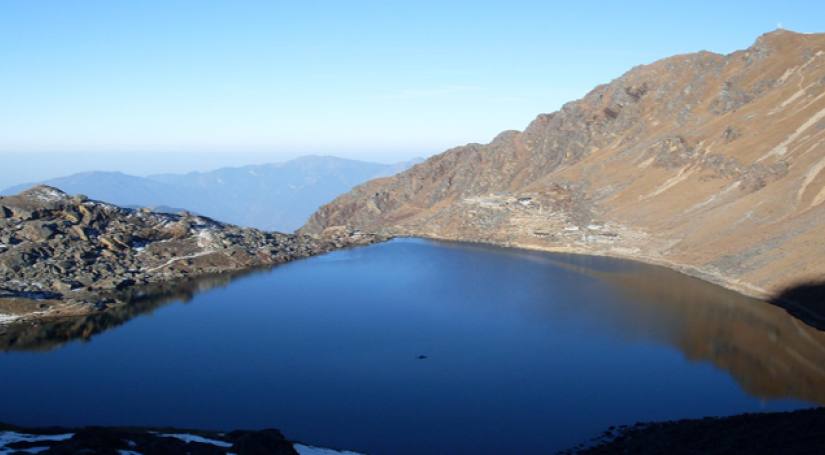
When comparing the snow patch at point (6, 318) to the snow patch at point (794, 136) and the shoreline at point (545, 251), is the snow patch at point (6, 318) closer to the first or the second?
the shoreline at point (545, 251)

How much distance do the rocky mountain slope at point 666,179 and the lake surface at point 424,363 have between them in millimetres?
10863

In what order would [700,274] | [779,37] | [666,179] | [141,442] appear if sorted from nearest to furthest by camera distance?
1. [141,442]
2. [700,274]
3. [666,179]
4. [779,37]

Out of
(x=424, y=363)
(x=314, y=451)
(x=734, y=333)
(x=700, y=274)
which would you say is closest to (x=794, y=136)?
(x=700, y=274)

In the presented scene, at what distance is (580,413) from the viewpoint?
117ft

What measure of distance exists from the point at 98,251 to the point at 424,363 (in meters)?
46.7

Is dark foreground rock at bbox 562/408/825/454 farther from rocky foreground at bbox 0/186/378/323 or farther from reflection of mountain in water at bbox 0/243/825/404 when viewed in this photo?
rocky foreground at bbox 0/186/378/323

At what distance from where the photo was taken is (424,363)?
4362 cm

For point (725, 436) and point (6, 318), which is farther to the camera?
point (6, 318)

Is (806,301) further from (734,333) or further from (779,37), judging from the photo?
(779,37)

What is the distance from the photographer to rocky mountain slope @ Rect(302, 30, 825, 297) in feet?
240

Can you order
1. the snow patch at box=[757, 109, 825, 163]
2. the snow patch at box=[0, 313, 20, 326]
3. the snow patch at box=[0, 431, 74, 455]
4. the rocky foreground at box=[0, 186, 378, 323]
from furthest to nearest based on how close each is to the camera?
the snow patch at box=[757, 109, 825, 163]
the rocky foreground at box=[0, 186, 378, 323]
the snow patch at box=[0, 313, 20, 326]
the snow patch at box=[0, 431, 74, 455]

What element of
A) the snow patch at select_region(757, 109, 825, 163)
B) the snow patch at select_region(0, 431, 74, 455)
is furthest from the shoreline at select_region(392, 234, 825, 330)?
the snow patch at select_region(0, 431, 74, 455)

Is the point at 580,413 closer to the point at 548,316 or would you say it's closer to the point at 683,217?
the point at 548,316

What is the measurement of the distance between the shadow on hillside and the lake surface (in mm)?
1469
